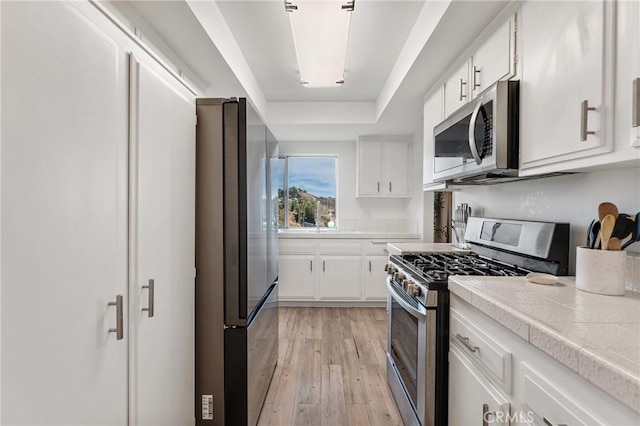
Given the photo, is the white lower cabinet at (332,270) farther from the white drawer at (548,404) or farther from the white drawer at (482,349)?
the white drawer at (548,404)

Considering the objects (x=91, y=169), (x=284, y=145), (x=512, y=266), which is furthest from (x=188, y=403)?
(x=284, y=145)

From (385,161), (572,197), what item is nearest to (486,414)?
(572,197)

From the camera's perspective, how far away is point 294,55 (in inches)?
108

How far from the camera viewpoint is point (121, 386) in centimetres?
96

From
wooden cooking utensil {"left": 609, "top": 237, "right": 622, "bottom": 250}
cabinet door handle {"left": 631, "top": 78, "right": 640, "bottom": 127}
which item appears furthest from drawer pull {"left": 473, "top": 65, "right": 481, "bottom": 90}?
wooden cooking utensil {"left": 609, "top": 237, "right": 622, "bottom": 250}

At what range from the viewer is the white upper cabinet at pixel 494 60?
156 cm

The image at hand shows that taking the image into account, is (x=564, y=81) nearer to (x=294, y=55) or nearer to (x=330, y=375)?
(x=294, y=55)

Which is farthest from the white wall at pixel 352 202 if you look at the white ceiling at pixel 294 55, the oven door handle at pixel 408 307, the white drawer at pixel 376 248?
the oven door handle at pixel 408 307

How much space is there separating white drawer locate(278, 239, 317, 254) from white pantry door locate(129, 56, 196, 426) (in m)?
2.63

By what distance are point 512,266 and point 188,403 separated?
1.74m

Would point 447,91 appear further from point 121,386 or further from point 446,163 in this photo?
point 121,386

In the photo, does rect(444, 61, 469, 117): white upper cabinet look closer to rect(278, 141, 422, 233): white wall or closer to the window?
rect(278, 141, 422, 233): white wall

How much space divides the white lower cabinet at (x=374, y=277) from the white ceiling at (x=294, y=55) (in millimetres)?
1658

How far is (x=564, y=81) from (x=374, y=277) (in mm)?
3198
